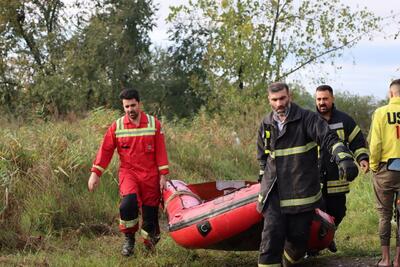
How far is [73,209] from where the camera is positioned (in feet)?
22.5

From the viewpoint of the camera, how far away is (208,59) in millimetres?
23172

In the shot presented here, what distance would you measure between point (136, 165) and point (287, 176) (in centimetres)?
203

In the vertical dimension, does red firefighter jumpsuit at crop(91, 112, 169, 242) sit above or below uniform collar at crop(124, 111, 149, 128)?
below

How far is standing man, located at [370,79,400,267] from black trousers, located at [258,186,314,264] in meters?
1.06

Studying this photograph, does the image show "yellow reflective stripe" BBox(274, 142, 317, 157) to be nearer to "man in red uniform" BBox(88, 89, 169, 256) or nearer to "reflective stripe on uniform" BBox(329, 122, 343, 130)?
"reflective stripe on uniform" BBox(329, 122, 343, 130)

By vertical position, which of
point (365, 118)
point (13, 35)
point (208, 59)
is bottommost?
point (365, 118)

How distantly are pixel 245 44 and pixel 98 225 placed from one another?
16.2 meters

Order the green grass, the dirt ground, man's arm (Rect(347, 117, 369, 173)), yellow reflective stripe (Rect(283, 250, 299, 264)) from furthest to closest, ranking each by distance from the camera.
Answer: the green grass
the dirt ground
man's arm (Rect(347, 117, 369, 173))
yellow reflective stripe (Rect(283, 250, 299, 264))

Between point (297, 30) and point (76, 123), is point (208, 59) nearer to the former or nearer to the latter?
point (297, 30)

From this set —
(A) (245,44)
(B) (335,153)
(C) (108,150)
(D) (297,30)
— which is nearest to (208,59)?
(A) (245,44)

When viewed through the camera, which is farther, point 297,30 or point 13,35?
point 13,35

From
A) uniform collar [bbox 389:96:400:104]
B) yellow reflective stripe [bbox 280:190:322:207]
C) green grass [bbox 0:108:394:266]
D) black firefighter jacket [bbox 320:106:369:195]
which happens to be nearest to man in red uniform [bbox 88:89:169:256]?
green grass [bbox 0:108:394:266]

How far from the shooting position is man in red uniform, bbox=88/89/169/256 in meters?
5.38

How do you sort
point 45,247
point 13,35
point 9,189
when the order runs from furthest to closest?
point 13,35 < point 9,189 < point 45,247
